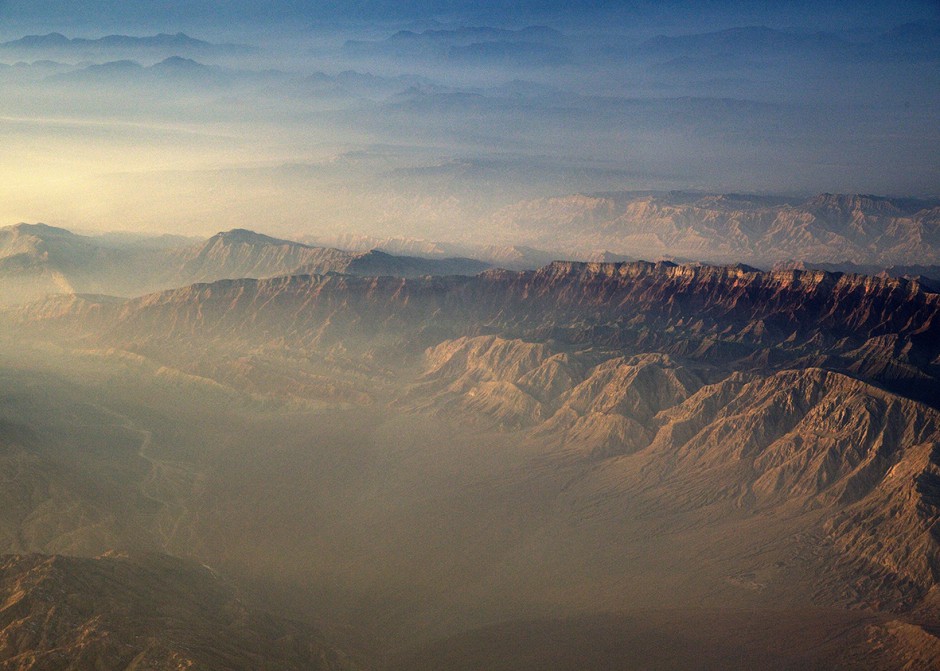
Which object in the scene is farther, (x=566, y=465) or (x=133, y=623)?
(x=566, y=465)

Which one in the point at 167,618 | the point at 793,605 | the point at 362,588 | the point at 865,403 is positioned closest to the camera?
the point at 167,618

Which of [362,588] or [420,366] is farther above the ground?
[420,366]

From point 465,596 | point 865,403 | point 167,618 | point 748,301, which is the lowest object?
point 465,596

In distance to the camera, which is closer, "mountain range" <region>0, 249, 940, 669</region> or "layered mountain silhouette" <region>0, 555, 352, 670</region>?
"layered mountain silhouette" <region>0, 555, 352, 670</region>

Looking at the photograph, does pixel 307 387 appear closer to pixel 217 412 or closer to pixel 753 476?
pixel 217 412

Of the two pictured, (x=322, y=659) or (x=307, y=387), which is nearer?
(x=322, y=659)

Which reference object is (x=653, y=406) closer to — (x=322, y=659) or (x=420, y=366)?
(x=420, y=366)

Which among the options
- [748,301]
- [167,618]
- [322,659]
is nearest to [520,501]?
[322,659]

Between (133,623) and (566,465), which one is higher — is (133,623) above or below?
above

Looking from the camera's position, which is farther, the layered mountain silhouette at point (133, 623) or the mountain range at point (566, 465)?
the mountain range at point (566, 465)

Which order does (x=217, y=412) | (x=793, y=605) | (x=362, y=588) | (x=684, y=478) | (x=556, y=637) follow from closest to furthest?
(x=556, y=637), (x=793, y=605), (x=362, y=588), (x=684, y=478), (x=217, y=412)
